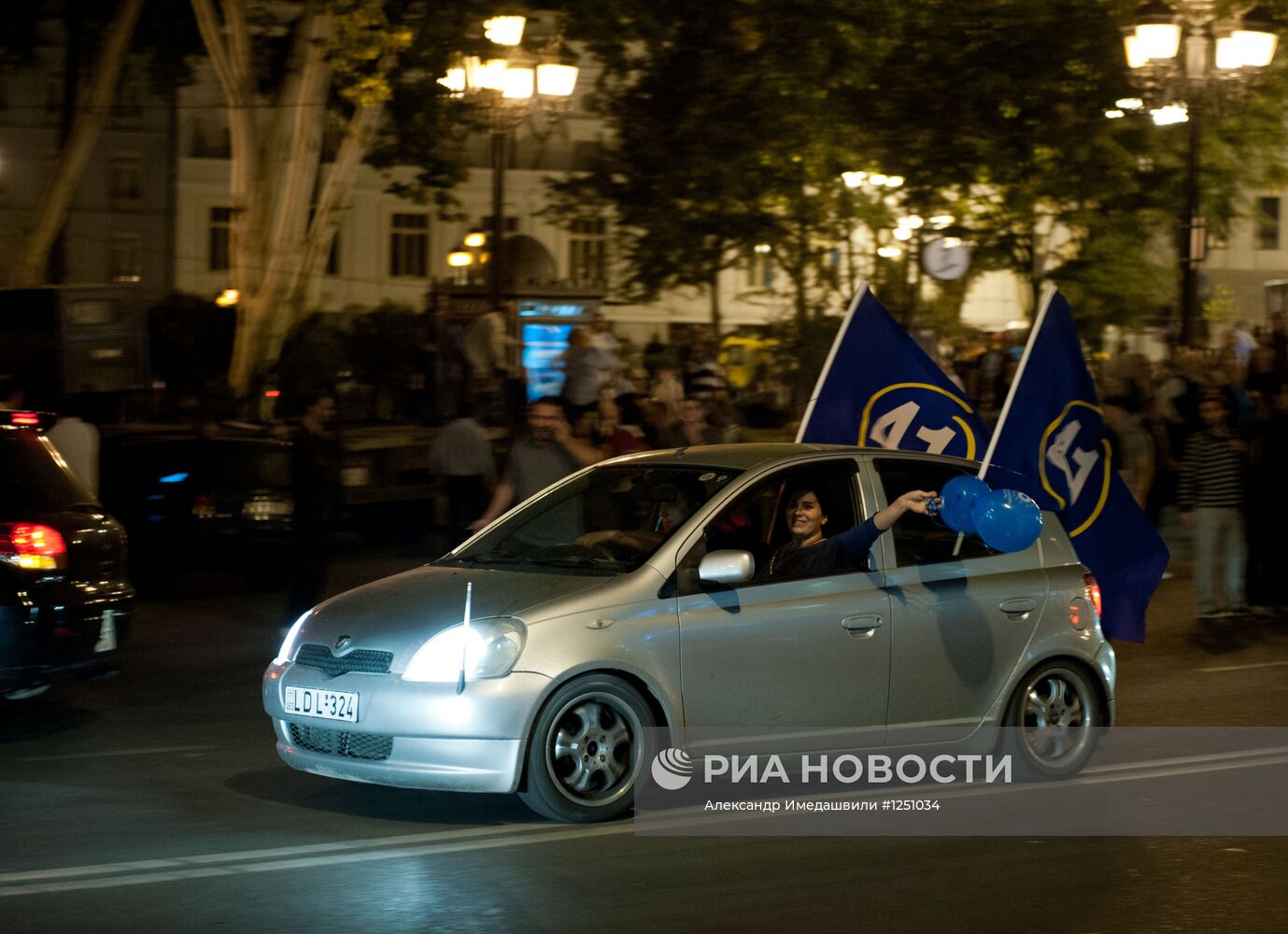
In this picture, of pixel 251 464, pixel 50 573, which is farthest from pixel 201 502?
pixel 50 573

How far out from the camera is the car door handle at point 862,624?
26.1 feet

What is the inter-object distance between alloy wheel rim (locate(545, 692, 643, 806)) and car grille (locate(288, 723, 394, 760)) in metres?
0.64

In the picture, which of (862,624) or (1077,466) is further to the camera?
(1077,466)

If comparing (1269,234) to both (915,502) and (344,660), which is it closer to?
(915,502)

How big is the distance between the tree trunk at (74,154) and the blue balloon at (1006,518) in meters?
25.5

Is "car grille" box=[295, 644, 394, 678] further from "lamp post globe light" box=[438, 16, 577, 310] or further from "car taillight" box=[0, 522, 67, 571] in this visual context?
"lamp post globe light" box=[438, 16, 577, 310]

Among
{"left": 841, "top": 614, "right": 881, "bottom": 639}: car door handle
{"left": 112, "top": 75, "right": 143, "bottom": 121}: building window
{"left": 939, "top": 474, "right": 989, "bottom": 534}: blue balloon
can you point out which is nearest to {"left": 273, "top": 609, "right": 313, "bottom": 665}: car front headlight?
{"left": 841, "top": 614, "right": 881, "bottom": 639}: car door handle

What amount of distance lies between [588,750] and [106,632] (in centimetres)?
327

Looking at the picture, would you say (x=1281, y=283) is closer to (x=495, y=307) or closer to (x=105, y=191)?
(x=495, y=307)

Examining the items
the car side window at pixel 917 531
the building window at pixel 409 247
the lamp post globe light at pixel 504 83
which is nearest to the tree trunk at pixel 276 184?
the lamp post globe light at pixel 504 83

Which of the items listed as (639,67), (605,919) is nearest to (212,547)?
(605,919)

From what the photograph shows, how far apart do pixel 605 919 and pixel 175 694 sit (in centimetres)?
553

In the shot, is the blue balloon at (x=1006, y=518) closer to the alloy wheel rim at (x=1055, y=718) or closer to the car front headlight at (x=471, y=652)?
the alloy wheel rim at (x=1055, y=718)

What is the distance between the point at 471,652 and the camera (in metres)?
7.20
